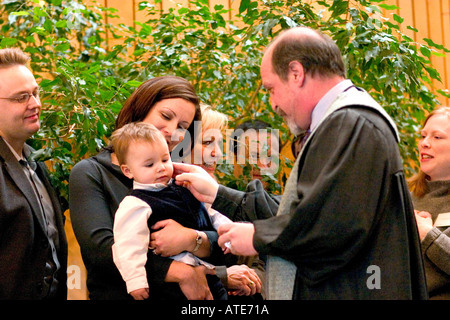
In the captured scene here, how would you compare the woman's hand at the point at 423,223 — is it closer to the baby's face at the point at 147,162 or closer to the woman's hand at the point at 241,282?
the woman's hand at the point at 241,282

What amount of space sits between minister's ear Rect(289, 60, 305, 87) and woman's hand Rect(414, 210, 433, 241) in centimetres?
91

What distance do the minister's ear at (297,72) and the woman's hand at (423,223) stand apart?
912 millimetres

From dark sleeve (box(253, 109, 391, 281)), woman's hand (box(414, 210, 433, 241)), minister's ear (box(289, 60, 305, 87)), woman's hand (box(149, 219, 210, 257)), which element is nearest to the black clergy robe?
dark sleeve (box(253, 109, 391, 281))

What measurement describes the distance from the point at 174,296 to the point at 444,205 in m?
1.25

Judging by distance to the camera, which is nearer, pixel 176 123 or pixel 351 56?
pixel 176 123

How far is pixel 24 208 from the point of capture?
211cm

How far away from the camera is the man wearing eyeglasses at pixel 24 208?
6.80 ft

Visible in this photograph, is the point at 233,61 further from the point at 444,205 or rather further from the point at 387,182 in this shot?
the point at 387,182

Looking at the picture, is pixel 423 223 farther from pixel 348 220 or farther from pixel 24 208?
pixel 24 208
